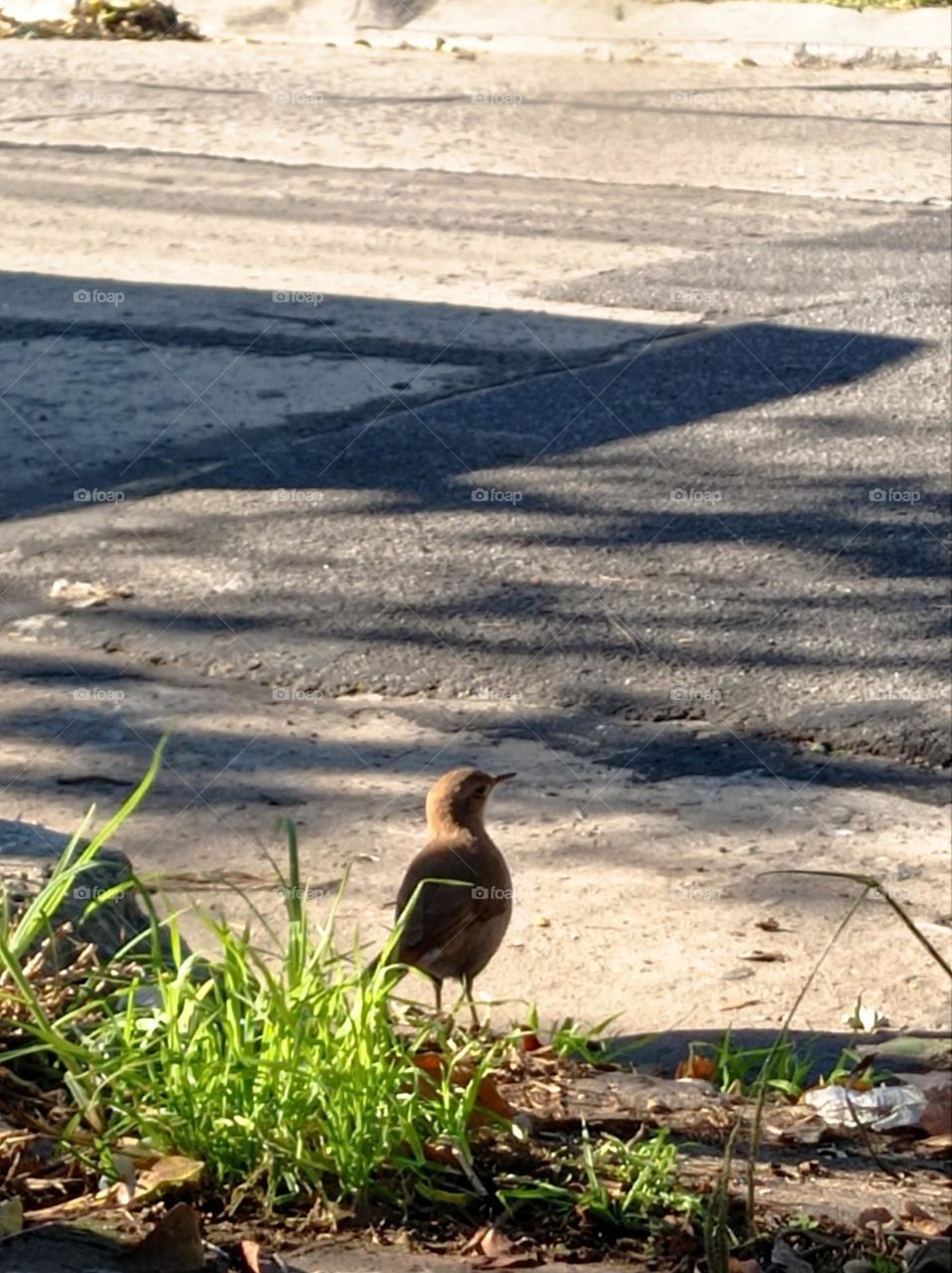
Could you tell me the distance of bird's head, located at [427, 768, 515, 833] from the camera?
3627mm

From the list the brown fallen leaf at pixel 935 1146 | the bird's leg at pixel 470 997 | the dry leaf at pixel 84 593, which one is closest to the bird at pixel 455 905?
the bird's leg at pixel 470 997

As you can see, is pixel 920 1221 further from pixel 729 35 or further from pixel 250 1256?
pixel 729 35

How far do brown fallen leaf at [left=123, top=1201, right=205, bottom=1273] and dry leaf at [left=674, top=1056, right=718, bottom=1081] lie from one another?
4.09ft

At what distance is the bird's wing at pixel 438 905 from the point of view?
11.0ft

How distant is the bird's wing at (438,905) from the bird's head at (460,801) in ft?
0.58

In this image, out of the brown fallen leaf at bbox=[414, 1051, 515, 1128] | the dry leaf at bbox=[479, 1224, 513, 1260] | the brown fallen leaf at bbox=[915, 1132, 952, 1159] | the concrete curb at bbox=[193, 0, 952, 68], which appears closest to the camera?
the dry leaf at bbox=[479, 1224, 513, 1260]

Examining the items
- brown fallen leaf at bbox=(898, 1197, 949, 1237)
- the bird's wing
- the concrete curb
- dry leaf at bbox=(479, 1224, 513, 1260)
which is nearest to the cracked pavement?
the bird's wing

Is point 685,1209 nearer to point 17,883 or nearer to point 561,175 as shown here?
point 17,883

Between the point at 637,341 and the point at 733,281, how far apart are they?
1280 millimetres

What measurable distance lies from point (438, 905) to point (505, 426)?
4180mm

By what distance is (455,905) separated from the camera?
3.37 m

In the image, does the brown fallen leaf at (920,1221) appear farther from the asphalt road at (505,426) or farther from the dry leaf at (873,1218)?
the asphalt road at (505,426)

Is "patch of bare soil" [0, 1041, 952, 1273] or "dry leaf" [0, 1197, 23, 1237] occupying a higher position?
→ "dry leaf" [0, 1197, 23, 1237]

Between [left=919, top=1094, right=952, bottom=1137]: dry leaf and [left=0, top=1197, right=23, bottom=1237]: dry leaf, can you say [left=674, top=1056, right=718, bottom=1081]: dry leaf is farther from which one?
[left=0, top=1197, right=23, bottom=1237]: dry leaf
